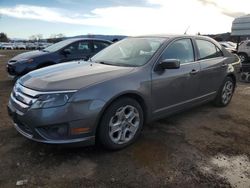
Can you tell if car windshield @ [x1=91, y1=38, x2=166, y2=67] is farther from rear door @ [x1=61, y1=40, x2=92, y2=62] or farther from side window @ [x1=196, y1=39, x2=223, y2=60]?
rear door @ [x1=61, y1=40, x2=92, y2=62]

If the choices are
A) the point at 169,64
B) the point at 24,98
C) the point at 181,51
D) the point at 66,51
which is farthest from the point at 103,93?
the point at 66,51

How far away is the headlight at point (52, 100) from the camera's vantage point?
125 inches

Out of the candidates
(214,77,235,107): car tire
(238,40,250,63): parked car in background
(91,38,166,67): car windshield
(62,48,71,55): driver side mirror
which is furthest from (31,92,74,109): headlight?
(238,40,250,63): parked car in background

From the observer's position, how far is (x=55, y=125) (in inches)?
126

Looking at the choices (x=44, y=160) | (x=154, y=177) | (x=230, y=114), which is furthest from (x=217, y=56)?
(x=44, y=160)

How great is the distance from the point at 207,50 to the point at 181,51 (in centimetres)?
93

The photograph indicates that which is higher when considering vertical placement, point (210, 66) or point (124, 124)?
point (210, 66)

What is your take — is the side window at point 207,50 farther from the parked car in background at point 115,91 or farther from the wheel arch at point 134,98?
the wheel arch at point 134,98

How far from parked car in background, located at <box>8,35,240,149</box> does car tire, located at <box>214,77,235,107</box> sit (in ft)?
1.95

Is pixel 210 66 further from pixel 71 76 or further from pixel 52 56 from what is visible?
pixel 52 56

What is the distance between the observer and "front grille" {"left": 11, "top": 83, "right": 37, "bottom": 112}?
3311mm

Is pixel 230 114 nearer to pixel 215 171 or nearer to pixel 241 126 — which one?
pixel 241 126

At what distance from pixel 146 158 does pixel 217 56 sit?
307 centimetres

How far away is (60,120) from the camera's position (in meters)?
3.18
